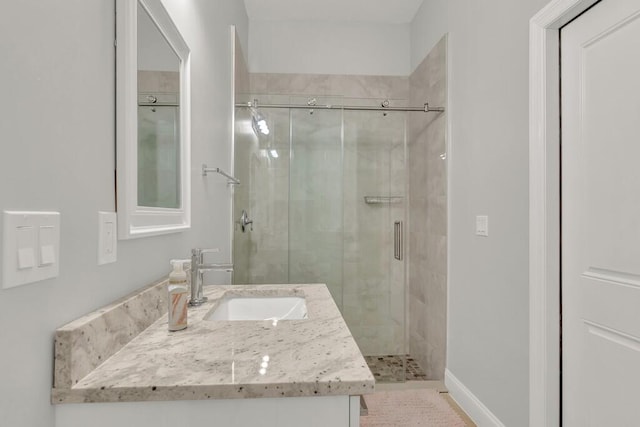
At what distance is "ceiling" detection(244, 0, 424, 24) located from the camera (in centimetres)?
286

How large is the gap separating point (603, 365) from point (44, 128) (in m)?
1.71

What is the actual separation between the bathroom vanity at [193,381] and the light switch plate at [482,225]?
1347 mm

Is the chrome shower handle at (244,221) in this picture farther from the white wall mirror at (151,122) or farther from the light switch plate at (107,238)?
the light switch plate at (107,238)

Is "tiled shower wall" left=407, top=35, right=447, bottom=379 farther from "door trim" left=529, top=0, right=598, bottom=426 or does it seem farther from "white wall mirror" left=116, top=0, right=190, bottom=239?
"white wall mirror" left=116, top=0, right=190, bottom=239

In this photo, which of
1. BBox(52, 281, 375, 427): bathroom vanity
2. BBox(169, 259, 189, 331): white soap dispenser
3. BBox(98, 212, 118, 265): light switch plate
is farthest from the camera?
BBox(169, 259, 189, 331): white soap dispenser

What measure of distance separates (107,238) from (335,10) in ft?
9.41

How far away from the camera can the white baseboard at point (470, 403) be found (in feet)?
5.93

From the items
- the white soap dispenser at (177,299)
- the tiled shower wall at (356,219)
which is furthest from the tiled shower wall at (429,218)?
the white soap dispenser at (177,299)

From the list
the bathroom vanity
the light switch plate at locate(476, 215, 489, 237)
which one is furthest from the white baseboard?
the bathroom vanity

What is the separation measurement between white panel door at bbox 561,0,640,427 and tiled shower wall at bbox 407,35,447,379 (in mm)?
1026

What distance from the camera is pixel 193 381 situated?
25.5 inches

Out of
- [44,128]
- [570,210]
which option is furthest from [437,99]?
[44,128]

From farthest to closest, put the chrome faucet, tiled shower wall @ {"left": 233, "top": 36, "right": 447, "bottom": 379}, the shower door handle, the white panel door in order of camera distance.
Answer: the shower door handle
tiled shower wall @ {"left": 233, "top": 36, "right": 447, "bottom": 379}
the chrome faucet
the white panel door

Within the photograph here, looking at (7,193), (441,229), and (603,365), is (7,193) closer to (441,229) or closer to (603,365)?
(603,365)
